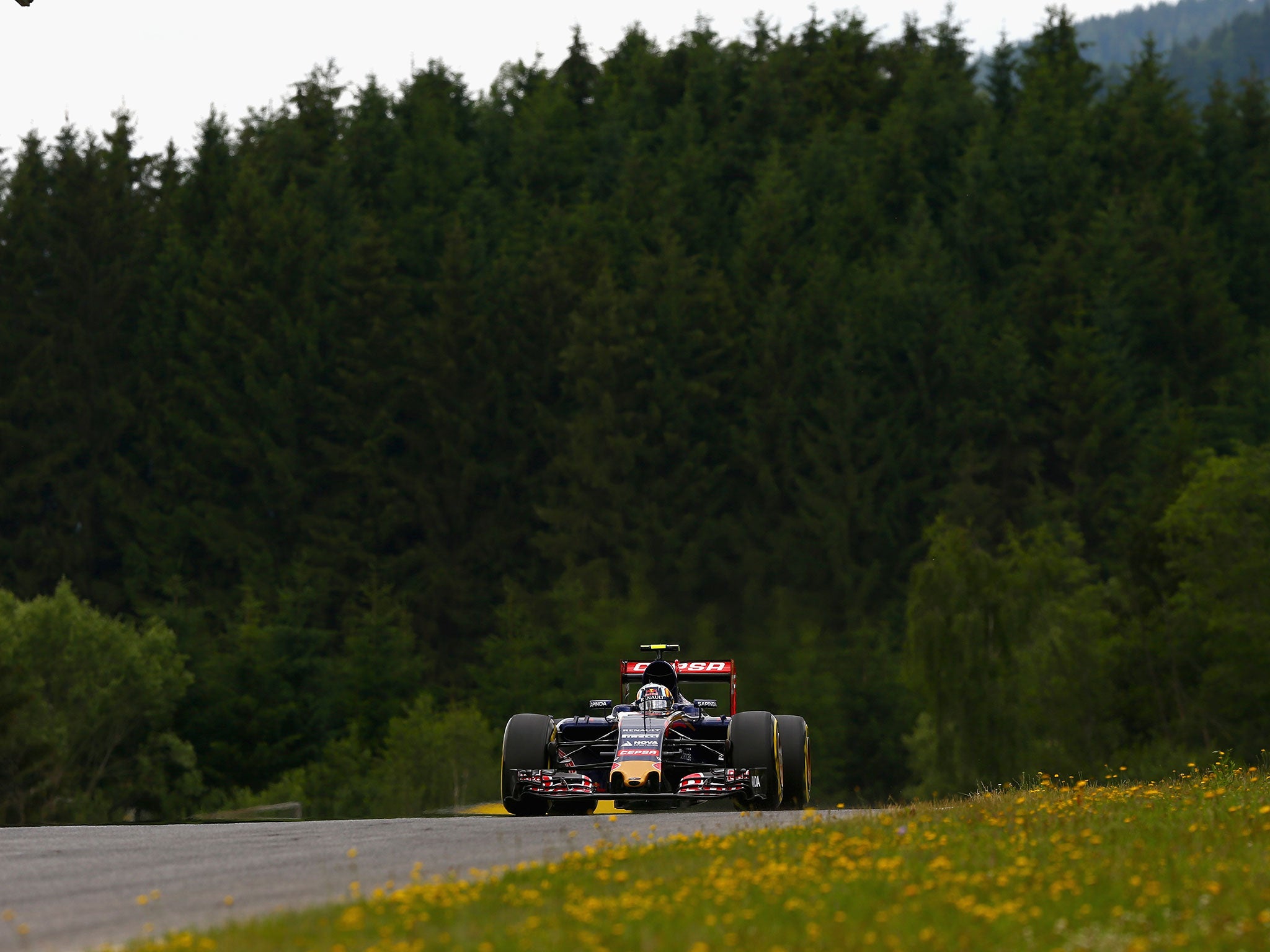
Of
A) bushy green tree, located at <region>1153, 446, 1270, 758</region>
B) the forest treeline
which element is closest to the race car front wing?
bushy green tree, located at <region>1153, 446, 1270, 758</region>

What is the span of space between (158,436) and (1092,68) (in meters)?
80.2

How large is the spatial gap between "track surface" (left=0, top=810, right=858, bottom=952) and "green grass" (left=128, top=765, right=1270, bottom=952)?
Answer: 0.73 metres

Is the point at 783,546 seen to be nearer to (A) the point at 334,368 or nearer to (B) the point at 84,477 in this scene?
(A) the point at 334,368

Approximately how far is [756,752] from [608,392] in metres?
97.3

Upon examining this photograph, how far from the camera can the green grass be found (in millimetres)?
10195

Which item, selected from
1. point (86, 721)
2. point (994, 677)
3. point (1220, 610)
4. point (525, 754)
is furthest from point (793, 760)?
point (86, 721)

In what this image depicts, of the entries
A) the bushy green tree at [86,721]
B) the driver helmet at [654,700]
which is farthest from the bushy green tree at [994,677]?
the driver helmet at [654,700]

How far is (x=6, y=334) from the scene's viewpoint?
12638 cm

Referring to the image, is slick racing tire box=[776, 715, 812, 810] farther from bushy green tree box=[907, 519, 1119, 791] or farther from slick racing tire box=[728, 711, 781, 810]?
bushy green tree box=[907, 519, 1119, 791]

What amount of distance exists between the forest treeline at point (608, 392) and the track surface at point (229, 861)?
6221 cm

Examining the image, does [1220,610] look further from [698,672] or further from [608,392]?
[698,672]

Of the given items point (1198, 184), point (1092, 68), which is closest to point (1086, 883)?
point (1198, 184)

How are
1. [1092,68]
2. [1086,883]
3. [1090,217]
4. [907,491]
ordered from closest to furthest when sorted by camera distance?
[1086,883], [907,491], [1090,217], [1092,68]

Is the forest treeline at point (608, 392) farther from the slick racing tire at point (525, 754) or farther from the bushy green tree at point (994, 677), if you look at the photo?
the slick racing tire at point (525, 754)
